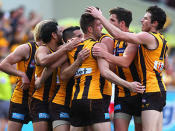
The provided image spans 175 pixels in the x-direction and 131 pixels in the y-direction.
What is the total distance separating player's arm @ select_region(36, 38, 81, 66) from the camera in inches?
223

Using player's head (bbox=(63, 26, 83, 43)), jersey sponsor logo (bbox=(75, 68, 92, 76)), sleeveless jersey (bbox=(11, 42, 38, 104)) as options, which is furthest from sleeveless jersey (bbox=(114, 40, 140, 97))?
sleeveless jersey (bbox=(11, 42, 38, 104))

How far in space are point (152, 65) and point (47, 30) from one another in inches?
70.0

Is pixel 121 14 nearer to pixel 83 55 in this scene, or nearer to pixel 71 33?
pixel 71 33

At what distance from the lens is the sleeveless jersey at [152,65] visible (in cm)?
582

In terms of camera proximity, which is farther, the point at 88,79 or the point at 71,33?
the point at 71,33

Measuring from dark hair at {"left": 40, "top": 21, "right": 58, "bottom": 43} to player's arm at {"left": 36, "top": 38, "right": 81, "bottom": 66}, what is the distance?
170 mm

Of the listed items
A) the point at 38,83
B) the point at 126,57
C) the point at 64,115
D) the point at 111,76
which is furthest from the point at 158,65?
the point at 38,83

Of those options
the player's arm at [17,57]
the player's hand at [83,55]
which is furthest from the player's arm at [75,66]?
the player's arm at [17,57]

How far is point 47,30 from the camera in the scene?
6148 mm

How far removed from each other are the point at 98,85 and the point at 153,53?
1.04 metres

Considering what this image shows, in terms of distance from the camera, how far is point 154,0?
2227cm

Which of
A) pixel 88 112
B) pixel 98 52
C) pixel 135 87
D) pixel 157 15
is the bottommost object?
pixel 88 112

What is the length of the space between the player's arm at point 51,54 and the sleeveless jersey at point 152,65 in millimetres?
1064

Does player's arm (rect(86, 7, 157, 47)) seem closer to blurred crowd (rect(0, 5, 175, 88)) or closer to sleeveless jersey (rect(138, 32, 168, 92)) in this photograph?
sleeveless jersey (rect(138, 32, 168, 92))
